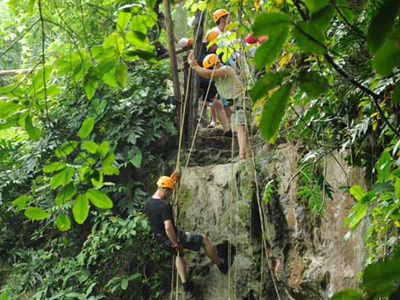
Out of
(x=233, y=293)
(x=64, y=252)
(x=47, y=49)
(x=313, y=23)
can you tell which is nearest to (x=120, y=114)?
(x=47, y=49)

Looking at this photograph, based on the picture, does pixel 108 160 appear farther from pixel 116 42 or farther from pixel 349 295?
pixel 349 295

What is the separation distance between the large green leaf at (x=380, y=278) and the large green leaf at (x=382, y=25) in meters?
0.28

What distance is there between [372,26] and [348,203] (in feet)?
10.1

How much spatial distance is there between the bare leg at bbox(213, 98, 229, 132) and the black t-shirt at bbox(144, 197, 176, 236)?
1.40 metres

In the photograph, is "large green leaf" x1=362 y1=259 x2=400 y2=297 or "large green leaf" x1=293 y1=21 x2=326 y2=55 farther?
"large green leaf" x1=293 y1=21 x2=326 y2=55

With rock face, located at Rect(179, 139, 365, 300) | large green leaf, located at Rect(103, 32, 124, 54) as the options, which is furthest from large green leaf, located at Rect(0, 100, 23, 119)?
rock face, located at Rect(179, 139, 365, 300)

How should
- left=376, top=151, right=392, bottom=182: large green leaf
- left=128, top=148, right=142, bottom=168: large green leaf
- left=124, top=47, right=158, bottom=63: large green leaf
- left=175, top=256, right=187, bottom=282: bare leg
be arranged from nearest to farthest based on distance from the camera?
left=124, top=47, right=158, bottom=63: large green leaf, left=376, top=151, right=392, bottom=182: large green leaf, left=175, top=256, right=187, bottom=282: bare leg, left=128, top=148, right=142, bottom=168: large green leaf

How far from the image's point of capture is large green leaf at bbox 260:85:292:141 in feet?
2.96

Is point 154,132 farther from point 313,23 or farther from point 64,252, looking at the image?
point 313,23

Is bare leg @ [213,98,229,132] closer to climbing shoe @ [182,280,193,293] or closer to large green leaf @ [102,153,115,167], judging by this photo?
climbing shoe @ [182,280,193,293]

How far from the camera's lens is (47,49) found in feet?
25.6

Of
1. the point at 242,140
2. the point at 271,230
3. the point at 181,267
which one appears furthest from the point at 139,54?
the point at 181,267

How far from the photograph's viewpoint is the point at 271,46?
91 cm

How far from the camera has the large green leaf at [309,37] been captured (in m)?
0.90
